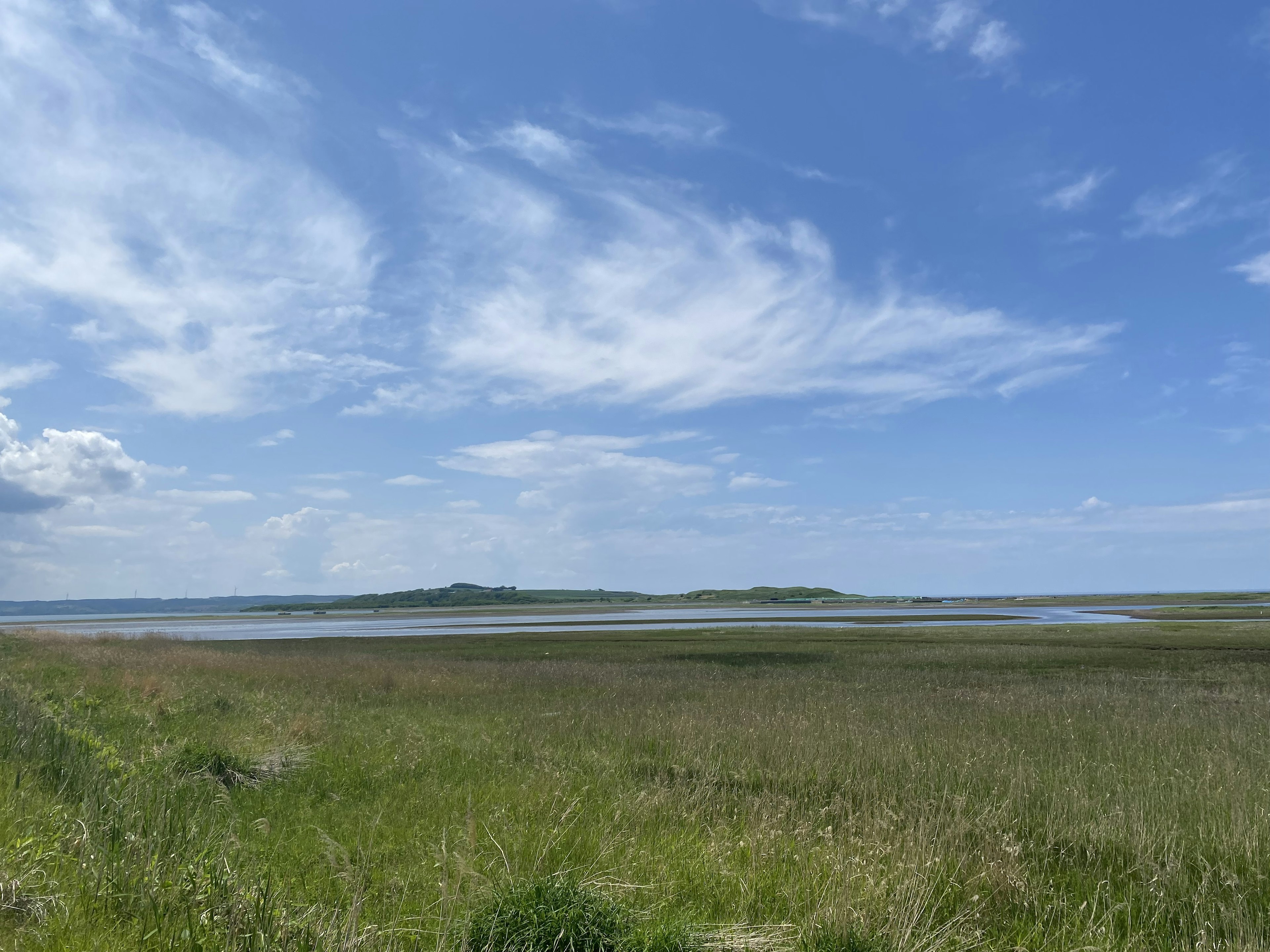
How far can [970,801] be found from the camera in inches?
427

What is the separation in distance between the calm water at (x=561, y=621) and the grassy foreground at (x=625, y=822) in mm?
59121

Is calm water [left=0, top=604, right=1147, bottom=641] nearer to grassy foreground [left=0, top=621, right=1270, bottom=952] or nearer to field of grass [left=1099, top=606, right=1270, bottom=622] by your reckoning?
field of grass [left=1099, top=606, right=1270, bottom=622]

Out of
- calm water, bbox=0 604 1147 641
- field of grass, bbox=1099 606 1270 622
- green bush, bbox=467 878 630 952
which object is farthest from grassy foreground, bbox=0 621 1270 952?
field of grass, bbox=1099 606 1270 622

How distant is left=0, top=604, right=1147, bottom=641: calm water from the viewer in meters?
81.9

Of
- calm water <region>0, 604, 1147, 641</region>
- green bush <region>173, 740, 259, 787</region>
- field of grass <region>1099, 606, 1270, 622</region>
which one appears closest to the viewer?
green bush <region>173, 740, 259, 787</region>

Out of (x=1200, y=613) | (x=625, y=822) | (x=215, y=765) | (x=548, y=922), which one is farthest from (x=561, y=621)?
(x=548, y=922)

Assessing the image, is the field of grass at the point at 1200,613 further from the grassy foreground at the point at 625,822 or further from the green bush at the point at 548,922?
the green bush at the point at 548,922

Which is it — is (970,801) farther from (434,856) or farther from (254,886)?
(254,886)

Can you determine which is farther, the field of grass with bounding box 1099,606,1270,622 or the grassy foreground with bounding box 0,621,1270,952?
the field of grass with bounding box 1099,606,1270,622

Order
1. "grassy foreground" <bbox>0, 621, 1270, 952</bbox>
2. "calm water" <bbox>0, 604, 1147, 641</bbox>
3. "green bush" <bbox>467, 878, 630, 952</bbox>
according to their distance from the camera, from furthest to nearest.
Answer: "calm water" <bbox>0, 604, 1147, 641</bbox> < "grassy foreground" <bbox>0, 621, 1270, 952</bbox> < "green bush" <bbox>467, 878, 630, 952</bbox>

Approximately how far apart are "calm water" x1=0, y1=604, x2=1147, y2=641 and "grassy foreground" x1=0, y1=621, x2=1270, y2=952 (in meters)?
59.1

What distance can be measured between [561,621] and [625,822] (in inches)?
3932

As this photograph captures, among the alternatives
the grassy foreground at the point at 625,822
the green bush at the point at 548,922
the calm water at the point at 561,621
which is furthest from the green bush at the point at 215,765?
the calm water at the point at 561,621

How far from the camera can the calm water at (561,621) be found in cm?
8194
